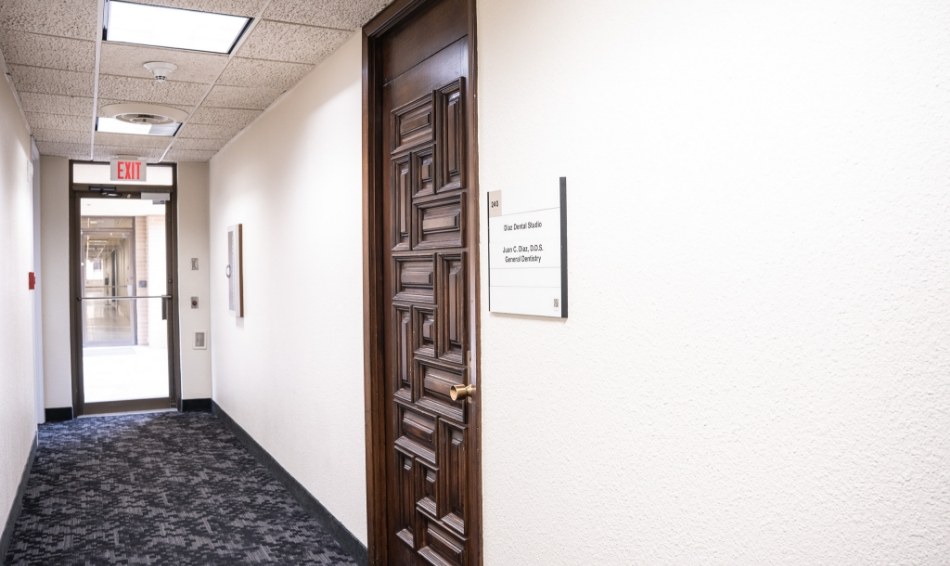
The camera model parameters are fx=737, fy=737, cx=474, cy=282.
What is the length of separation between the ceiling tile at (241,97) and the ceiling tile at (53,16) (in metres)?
0.91

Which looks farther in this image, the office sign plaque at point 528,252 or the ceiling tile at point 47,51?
the ceiling tile at point 47,51

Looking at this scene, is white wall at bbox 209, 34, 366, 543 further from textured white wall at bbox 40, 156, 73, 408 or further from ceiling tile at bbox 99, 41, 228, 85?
textured white wall at bbox 40, 156, 73, 408

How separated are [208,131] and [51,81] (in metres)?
1.34

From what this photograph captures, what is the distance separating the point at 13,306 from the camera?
3301mm

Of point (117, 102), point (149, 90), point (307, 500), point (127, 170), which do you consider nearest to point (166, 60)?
point (149, 90)

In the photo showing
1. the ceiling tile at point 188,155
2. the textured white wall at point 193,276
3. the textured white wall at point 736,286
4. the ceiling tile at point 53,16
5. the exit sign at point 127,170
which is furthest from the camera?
the textured white wall at point 193,276

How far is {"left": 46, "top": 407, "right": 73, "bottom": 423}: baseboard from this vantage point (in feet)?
18.3

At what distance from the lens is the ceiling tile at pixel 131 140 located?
4660mm

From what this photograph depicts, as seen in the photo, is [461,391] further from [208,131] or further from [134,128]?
[134,128]

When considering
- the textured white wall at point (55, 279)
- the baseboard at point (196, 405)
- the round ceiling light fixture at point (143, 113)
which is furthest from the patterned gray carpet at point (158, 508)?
the round ceiling light fixture at point (143, 113)

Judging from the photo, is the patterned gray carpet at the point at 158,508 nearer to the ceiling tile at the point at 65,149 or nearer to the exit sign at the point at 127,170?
the exit sign at the point at 127,170

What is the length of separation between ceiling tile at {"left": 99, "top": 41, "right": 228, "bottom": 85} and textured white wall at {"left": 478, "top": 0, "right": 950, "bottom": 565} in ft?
5.83

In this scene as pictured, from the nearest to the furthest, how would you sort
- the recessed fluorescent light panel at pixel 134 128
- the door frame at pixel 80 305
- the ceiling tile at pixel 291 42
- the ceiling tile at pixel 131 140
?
the ceiling tile at pixel 291 42, the recessed fluorescent light panel at pixel 134 128, the ceiling tile at pixel 131 140, the door frame at pixel 80 305

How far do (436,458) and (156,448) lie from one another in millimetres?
3221
